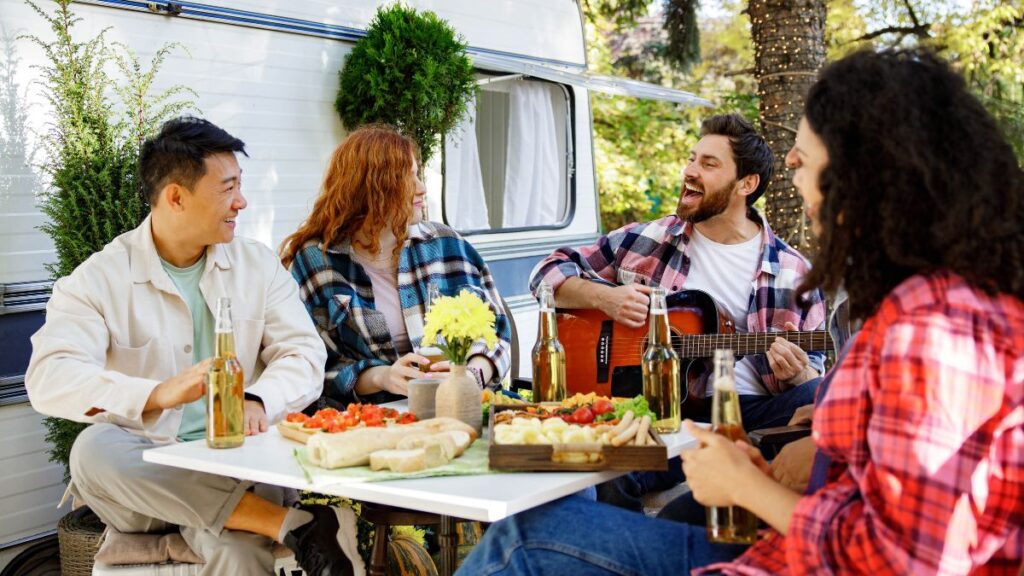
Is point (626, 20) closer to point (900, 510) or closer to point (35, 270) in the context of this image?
point (35, 270)

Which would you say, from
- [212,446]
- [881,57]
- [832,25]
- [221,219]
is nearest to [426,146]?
[221,219]

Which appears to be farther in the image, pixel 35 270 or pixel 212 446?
pixel 35 270

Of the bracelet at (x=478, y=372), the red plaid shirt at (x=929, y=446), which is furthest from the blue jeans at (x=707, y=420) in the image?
the red plaid shirt at (x=929, y=446)

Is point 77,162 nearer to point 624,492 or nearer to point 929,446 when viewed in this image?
point 624,492

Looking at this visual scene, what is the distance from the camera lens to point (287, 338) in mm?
3396

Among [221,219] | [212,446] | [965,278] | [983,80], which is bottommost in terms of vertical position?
[212,446]

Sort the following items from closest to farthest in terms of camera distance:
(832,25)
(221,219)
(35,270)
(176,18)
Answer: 1. (221,219)
2. (35,270)
3. (176,18)
4. (832,25)

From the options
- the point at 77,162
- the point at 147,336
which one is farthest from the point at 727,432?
the point at 77,162

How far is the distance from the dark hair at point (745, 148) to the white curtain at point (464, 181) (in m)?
2.52

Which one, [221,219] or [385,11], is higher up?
[385,11]

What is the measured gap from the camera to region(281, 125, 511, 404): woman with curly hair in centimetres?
376

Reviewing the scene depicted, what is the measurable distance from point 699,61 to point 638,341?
7.37 meters

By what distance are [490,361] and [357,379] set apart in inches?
18.8

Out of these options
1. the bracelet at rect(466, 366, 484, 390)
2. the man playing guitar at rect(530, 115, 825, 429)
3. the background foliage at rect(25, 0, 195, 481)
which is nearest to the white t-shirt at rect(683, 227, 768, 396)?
the man playing guitar at rect(530, 115, 825, 429)
